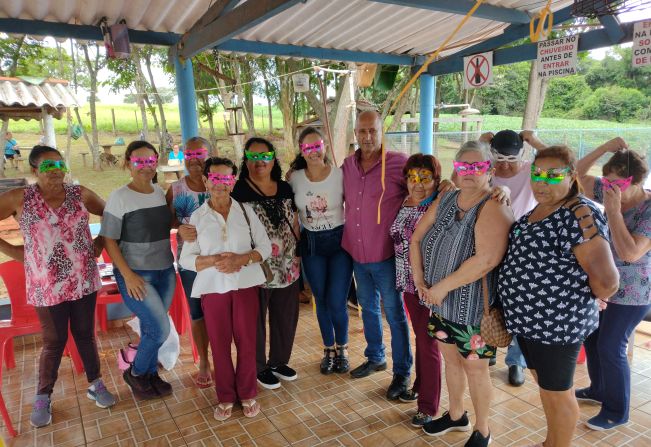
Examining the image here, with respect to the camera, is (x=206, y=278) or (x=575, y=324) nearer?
(x=575, y=324)

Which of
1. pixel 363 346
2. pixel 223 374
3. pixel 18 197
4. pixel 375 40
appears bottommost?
pixel 363 346

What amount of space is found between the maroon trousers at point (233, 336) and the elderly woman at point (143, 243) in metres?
0.37

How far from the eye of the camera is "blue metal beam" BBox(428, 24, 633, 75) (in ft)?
11.6

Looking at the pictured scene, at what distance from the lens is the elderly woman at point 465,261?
1.95 meters

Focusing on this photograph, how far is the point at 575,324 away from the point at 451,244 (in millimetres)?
581

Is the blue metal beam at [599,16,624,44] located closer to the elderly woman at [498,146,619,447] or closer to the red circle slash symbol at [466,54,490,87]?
the red circle slash symbol at [466,54,490,87]

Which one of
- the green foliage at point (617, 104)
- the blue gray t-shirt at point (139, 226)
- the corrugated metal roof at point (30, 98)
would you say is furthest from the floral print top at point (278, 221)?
the green foliage at point (617, 104)

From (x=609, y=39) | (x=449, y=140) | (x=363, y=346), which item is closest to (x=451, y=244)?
(x=363, y=346)

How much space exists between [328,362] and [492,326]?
4.79 feet

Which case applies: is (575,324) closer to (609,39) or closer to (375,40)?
(609,39)

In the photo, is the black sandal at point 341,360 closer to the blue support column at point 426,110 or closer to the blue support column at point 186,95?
the blue support column at point 186,95

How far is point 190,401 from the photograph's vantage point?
113 inches

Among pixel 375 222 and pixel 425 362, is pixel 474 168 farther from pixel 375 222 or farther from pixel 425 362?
pixel 425 362

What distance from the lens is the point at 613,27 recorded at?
343cm
